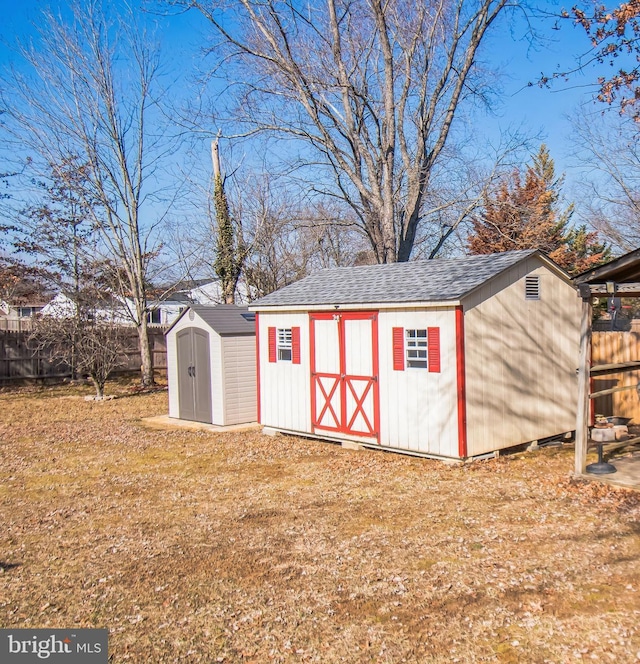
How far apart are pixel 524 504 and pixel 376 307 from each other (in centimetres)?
417

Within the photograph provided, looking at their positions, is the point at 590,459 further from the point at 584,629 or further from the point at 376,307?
the point at 584,629

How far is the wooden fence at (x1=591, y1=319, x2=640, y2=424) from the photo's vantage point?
40.7ft

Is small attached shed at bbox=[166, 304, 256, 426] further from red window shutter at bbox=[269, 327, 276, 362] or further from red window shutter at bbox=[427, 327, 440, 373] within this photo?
red window shutter at bbox=[427, 327, 440, 373]

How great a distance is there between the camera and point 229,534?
6.64 m

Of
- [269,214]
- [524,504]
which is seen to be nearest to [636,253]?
[524,504]

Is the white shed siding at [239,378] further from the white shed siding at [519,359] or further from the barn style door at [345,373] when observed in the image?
the white shed siding at [519,359]

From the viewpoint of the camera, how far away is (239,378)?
1398 centimetres

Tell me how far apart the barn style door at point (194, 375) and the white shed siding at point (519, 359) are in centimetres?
645

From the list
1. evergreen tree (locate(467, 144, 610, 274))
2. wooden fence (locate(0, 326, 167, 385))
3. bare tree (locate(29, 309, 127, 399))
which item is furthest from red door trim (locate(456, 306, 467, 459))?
evergreen tree (locate(467, 144, 610, 274))

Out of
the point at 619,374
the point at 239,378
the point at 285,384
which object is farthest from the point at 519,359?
the point at 239,378

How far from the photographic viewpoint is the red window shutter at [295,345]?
39.5 ft

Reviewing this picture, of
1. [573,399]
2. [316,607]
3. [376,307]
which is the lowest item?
[316,607]

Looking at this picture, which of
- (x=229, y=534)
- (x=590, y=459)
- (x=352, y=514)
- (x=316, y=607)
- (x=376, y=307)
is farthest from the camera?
(x=376, y=307)

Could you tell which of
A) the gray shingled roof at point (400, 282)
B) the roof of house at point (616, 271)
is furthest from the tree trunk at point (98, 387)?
the roof of house at point (616, 271)
